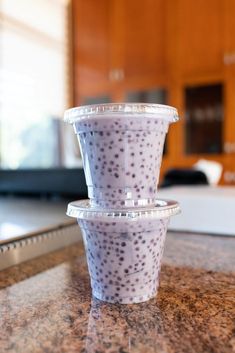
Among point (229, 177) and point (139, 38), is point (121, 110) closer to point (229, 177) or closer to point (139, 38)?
point (229, 177)

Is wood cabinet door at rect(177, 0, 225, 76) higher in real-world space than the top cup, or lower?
higher

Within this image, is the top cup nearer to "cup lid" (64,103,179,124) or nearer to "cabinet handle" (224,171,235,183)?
"cup lid" (64,103,179,124)

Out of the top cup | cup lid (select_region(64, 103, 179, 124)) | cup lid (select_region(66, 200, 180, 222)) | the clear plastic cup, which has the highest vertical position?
cup lid (select_region(64, 103, 179, 124))

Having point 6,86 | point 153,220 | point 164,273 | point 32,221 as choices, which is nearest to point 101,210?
point 153,220

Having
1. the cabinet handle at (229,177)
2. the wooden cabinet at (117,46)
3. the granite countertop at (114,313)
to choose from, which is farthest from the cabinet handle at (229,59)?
the granite countertop at (114,313)

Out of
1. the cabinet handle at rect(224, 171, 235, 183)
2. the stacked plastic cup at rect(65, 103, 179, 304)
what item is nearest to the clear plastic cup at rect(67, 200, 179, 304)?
the stacked plastic cup at rect(65, 103, 179, 304)

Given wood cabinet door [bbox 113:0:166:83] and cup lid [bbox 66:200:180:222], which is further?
wood cabinet door [bbox 113:0:166:83]

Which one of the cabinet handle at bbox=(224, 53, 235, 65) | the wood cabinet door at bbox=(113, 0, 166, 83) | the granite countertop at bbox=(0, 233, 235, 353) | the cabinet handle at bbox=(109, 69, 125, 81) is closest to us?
the granite countertop at bbox=(0, 233, 235, 353)

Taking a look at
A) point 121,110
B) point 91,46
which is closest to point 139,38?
point 91,46

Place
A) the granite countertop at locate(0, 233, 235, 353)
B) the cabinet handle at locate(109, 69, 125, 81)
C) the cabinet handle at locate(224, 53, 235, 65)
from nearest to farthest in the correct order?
1. the granite countertop at locate(0, 233, 235, 353)
2. the cabinet handle at locate(224, 53, 235, 65)
3. the cabinet handle at locate(109, 69, 125, 81)
